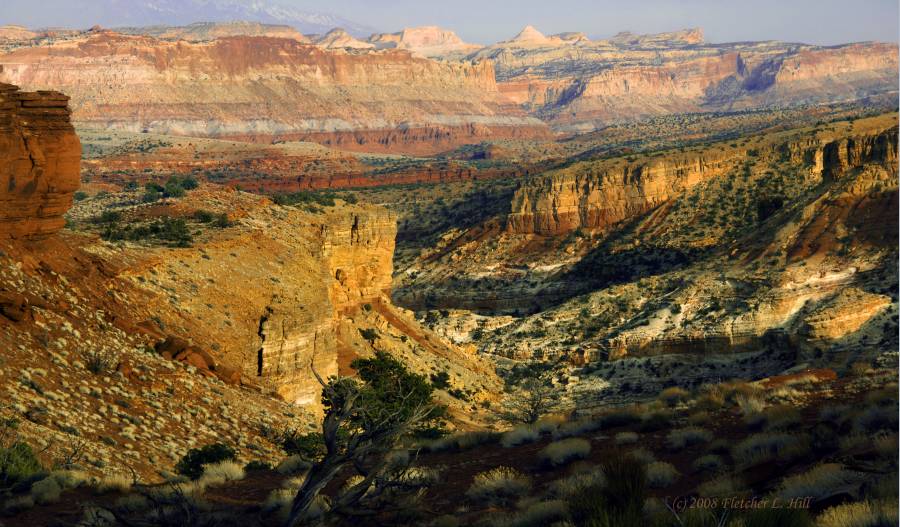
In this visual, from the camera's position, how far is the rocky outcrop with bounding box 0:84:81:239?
28.6m

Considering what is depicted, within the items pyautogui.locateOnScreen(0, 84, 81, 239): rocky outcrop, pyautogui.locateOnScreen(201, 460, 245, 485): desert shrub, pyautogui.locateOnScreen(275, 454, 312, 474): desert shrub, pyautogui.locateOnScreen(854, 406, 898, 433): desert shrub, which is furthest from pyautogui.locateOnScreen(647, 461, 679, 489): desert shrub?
pyautogui.locateOnScreen(0, 84, 81, 239): rocky outcrop

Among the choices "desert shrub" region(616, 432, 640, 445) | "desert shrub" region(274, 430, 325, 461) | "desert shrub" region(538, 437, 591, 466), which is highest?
"desert shrub" region(538, 437, 591, 466)

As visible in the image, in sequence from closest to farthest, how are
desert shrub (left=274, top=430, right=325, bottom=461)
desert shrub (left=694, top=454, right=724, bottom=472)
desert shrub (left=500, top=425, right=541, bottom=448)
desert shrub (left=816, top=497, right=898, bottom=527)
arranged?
1. desert shrub (left=816, top=497, right=898, bottom=527)
2. desert shrub (left=694, top=454, right=724, bottom=472)
3. desert shrub (left=500, top=425, right=541, bottom=448)
4. desert shrub (left=274, top=430, right=325, bottom=461)

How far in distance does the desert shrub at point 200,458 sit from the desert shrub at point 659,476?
9.30m

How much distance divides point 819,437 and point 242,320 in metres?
19.8

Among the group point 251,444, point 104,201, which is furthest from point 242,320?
point 104,201

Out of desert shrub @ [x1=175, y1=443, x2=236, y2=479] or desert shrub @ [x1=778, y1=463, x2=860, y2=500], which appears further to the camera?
desert shrub @ [x1=175, y1=443, x2=236, y2=479]

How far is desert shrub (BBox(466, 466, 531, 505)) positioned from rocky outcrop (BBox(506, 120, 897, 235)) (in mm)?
86543

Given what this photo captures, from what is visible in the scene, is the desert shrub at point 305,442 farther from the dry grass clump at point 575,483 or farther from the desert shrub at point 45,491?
the dry grass clump at point 575,483

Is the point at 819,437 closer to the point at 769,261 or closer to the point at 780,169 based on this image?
the point at 769,261

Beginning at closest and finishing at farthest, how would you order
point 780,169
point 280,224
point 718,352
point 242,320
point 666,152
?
point 242,320 < point 280,224 < point 718,352 < point 780,169 < point 666,152

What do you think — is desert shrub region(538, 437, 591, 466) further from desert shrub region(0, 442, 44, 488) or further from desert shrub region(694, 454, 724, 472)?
desert shrub region(0, 442, 44, 488)

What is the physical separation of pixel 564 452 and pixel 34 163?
16899 millimetres

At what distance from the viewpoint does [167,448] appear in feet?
76.5
